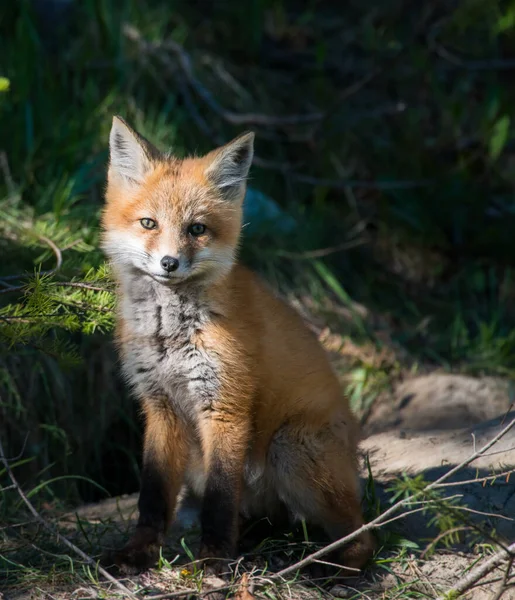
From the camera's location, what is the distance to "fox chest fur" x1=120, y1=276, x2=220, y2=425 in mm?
2830

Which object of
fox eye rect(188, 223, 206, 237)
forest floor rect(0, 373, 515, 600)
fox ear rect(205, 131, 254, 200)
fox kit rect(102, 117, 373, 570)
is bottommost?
forest floor rect(0, 373, 515, 600)

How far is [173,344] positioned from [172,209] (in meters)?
0.49

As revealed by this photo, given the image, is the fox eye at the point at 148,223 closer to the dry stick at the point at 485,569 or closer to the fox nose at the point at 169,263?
the fox nose at the point at 169,263

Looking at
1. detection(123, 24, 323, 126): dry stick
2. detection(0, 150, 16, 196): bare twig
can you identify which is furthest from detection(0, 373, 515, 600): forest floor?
detection(123, 24, 323, 126): dry stick

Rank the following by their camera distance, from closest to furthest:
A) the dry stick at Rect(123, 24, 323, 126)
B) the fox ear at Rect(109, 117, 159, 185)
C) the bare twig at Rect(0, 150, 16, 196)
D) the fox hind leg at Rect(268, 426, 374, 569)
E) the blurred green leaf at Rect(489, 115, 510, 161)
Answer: the fox hind leg at Rect(268, 426, 374, 569)
the fox ear at Rect(109, 117, 159, 185)
the bare twig at Rect(0, 150, 16, 196)
the dry stick at Rect(123, 24, 323, 126)
the blurred green leaf at Rect(489, 115, 510, 161)

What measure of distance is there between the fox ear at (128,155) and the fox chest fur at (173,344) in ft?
1.40

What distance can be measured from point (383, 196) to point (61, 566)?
4152 millimetres

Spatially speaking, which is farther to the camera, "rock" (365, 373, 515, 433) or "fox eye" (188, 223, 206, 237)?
"rock" (365, 373, 515, 433)

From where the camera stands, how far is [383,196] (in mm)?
6199

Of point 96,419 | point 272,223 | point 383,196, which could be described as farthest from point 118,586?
point 383,196

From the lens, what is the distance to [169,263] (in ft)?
8.80

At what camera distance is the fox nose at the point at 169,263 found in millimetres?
2684

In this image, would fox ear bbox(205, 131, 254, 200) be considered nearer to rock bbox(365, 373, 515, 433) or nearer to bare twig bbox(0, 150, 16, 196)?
rock bbox(365, 373, 515, 433)

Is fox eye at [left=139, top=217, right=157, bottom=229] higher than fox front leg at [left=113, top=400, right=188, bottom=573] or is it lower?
higher
